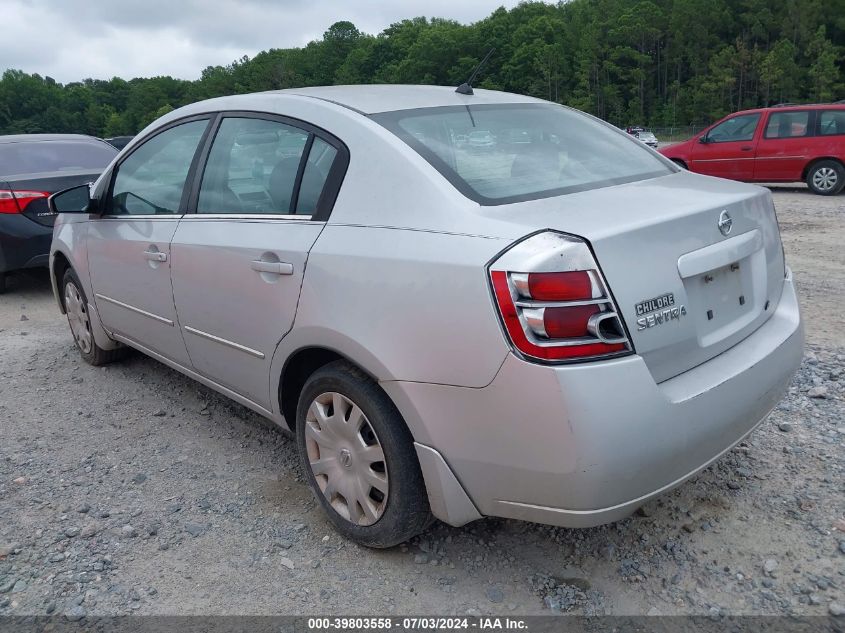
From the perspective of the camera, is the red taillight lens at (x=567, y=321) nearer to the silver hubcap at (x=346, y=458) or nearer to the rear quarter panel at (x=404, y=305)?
the rear quarter panel at (x=404, y=305)

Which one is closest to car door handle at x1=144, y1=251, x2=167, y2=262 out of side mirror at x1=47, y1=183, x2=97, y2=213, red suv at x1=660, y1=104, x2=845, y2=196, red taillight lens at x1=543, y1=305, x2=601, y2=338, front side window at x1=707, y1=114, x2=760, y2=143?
side mirror at x1=47, y1=183, x2=97, y2=213

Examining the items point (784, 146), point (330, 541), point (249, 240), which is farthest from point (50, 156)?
point (784, 146)

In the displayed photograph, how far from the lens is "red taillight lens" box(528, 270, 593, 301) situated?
206 centimetres

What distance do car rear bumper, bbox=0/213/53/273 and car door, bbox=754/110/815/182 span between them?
11.3 m

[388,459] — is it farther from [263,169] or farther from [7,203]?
[7,203]

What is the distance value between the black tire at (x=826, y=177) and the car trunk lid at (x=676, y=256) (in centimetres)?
1107

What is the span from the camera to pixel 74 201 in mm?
4191

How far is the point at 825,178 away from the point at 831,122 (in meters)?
0.97

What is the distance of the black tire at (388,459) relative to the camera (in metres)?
2.43

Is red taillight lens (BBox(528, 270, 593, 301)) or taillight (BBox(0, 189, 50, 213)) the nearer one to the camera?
red taillight lens (BBox(528, 270, 593, 301))

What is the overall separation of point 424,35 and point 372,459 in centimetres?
9956

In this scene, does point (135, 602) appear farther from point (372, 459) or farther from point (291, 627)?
point (372, 459)

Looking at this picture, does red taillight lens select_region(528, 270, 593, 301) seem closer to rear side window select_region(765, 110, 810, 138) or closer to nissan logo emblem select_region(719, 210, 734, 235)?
nissan logo emblem select_region(719, 210, 734, 235)

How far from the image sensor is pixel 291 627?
235cm
